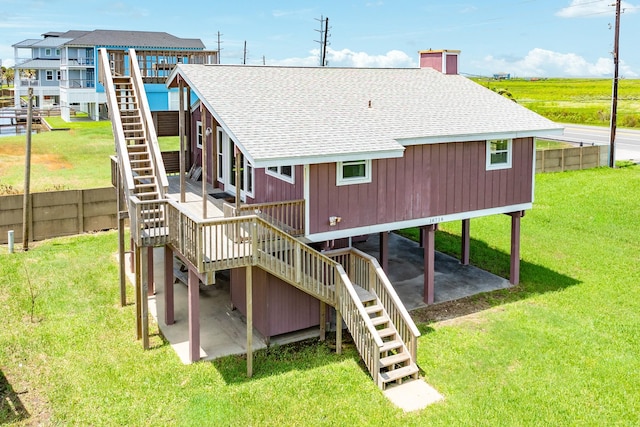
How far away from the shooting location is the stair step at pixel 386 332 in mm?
12109

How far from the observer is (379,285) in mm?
13031

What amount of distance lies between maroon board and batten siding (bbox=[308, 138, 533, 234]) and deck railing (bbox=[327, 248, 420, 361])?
776 mm

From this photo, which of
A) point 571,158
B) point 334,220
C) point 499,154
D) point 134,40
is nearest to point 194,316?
point 334,220

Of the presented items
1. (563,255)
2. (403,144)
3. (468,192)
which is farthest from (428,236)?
(563,255)

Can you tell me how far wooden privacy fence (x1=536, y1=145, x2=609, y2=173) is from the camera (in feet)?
108

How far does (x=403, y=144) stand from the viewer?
45.6 ft

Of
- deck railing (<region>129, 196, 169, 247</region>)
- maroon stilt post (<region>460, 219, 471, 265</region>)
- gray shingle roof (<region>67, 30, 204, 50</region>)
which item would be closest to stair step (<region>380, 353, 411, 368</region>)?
deck railing (<region>129, 196, 169, 247</region>)

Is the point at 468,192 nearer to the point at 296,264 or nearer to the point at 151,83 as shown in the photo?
the point at 296,264

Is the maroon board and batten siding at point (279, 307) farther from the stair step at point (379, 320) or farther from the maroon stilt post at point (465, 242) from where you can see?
the maroon stilt post at point (465, 242)

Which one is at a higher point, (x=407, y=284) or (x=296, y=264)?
(x=296, y=264)

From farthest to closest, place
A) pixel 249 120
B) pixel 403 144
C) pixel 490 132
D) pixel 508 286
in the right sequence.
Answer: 1. pixel 508 286
2. pixel 490 132
3. pixel 403 144
4. pixel 249 120

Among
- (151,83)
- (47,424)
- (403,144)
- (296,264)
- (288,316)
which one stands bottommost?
(47,424)

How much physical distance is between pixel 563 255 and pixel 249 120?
1210 cm

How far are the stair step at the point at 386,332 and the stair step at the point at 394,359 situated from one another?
0.44 m
